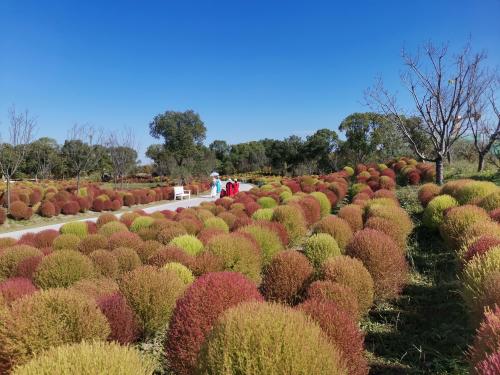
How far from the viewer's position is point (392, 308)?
19.4ft

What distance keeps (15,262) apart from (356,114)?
126ft

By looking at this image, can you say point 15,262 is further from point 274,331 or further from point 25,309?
point 274,331

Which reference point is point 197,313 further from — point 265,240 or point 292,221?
point 292,221

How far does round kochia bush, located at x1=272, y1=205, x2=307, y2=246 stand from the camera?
937 cm

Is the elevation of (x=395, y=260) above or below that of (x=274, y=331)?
below

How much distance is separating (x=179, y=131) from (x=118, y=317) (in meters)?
48.5

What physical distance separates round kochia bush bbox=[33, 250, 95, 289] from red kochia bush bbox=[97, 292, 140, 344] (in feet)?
5.90

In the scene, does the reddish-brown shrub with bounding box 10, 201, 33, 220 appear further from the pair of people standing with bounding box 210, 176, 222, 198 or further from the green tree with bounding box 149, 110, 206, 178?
the green tree with bounding box 149, 110, 206, 178

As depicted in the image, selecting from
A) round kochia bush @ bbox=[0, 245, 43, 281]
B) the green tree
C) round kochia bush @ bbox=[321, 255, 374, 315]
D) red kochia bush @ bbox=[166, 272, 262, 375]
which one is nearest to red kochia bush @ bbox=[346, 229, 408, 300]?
round kochia bush @ bbox=[321, 255, 374, 315]

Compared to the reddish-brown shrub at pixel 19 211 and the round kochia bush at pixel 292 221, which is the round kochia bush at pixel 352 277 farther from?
the reddish-brown shrub at pixel 19 211

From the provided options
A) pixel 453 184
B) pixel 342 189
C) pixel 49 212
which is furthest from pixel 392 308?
pixel 49 212

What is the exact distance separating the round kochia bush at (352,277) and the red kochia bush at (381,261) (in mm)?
739

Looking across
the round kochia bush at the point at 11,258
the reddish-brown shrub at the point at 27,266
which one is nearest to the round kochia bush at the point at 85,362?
the reddish-brown shrub at the point at 27,266

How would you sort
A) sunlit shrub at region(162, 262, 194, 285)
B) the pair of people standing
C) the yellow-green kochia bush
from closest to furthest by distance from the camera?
the yellow-green kochia bush
sunlit shrub at region(162, 262, 194, 285)
the pair of people standing
